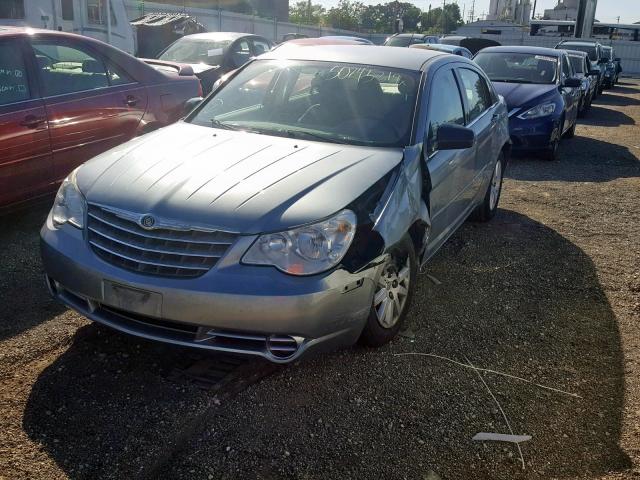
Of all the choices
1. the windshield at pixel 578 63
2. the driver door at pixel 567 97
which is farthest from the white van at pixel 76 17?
the windshield at pixel 578 63

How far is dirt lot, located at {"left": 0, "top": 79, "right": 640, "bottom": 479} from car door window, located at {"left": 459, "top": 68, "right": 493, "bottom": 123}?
1415 millimetres

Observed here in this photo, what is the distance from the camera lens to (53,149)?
5223 mm

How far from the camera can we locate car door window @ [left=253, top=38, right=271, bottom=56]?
1290 cm

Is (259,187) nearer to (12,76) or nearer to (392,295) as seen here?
(392,295)

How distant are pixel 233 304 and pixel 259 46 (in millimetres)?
11164

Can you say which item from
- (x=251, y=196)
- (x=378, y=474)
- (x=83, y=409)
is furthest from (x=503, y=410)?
(x=83, y=409)

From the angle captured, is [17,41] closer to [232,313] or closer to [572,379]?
[232,313]

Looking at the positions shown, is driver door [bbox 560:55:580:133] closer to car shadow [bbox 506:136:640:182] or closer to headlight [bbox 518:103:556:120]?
car shadow [bbox 506:136:640:182]

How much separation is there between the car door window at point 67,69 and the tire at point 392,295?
343 cm

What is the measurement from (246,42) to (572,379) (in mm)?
10478

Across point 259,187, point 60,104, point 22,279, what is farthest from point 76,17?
point 259,187

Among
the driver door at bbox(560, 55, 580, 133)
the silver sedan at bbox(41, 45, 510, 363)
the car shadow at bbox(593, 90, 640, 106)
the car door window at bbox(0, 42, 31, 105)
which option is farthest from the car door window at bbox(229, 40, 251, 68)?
the car shadow at bbox(593, 90, 640, 106)

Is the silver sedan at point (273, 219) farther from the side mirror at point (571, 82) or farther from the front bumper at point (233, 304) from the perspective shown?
the side mirror at point (571, 82)

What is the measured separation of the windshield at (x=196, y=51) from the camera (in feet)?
38.1
